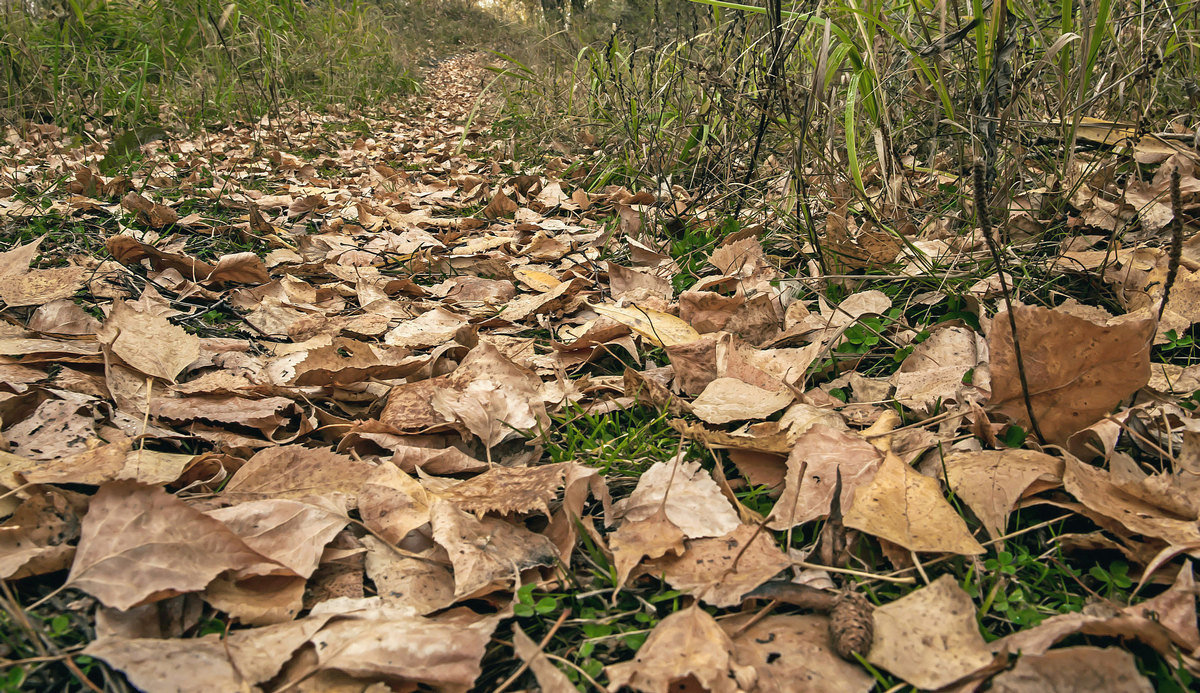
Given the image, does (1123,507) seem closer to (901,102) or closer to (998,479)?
(998,479)

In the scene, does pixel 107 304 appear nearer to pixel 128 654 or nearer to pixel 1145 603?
pixel 128 654

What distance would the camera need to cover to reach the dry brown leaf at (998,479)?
89cm

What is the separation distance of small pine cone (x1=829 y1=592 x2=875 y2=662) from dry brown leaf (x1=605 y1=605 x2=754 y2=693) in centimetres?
11

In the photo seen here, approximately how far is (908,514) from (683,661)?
365 mm

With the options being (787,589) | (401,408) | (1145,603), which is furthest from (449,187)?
(1145,603)

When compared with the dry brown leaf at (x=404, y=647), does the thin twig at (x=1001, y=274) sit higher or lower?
higher

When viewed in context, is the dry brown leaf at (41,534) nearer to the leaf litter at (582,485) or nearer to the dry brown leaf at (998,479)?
the leaf litter at (582,485)

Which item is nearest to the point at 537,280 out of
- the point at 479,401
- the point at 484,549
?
the point at 479,401

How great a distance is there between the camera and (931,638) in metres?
0.73

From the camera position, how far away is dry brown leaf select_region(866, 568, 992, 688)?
0.69 metres

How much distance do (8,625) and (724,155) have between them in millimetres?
2173

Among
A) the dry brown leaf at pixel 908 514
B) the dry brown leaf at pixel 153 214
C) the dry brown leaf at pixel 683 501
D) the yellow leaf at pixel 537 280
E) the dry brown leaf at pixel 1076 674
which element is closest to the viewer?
the dry brown leaf at pixel 1076 674

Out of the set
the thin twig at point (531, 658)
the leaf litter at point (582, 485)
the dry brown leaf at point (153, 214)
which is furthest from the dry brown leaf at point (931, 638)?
the dry brown leaf at point (153, 214)

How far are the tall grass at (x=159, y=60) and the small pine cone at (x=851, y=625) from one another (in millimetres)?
4165
